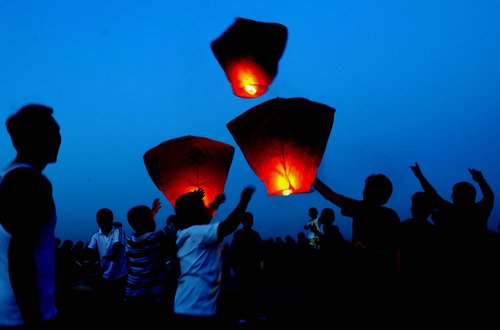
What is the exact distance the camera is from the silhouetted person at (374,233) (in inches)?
134

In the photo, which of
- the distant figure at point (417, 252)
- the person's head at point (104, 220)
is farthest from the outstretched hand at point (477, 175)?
the person's head at point (104, 220)

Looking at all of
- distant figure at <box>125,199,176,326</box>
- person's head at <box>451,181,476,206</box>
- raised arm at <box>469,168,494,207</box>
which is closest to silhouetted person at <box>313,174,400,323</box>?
person's head at <box>451,181,476,206</box>

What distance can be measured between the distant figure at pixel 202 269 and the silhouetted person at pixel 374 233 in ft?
3.94

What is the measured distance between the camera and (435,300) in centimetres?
393

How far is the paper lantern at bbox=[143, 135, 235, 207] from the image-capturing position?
436cm

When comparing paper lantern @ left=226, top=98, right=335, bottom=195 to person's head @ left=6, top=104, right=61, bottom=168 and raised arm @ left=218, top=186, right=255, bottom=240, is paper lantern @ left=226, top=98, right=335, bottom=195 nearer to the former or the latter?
raised arm @ left=218, top=186, right=255, bottom=240

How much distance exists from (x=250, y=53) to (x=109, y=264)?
3.90 m

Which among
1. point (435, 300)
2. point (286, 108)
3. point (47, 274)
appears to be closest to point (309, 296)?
point (435, 300)

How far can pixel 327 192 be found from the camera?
12.0ft

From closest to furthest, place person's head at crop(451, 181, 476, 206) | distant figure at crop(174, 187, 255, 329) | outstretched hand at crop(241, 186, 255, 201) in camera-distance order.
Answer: distant figure at crop(174, 187, 255, 329)
outstretched hand at crop(241, 186, 255, 201)
person's head at crop(451, 181, 476, 206)

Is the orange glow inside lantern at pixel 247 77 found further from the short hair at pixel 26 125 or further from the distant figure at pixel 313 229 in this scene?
the distant figure at pixel 313 229

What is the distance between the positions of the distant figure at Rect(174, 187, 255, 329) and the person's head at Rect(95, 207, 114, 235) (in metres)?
3.30

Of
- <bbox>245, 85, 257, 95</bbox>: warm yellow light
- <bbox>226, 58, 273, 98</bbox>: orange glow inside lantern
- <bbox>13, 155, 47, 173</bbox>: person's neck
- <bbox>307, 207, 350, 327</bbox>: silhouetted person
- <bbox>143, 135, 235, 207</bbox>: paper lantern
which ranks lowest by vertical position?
<bbox>307, 207, 350, 327</bbox>: silhouetted person

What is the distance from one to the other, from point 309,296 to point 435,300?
473cm
